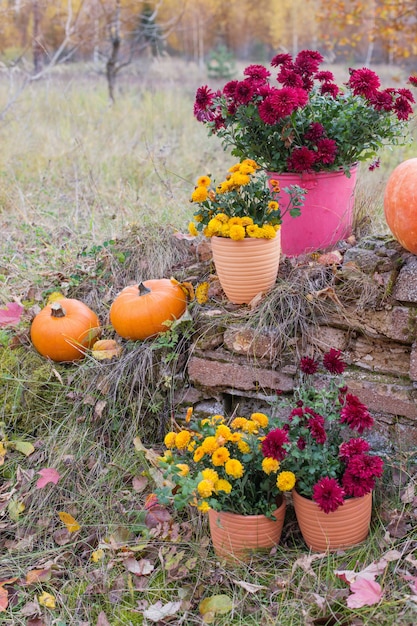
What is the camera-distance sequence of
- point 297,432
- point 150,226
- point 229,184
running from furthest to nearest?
point 150,226 < point 229,184 < point 297,432

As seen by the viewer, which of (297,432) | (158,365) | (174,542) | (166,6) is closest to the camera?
(297,432)

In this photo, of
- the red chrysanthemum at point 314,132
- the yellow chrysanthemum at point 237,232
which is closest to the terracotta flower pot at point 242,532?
the yellow chrysanthemum at point 237,232

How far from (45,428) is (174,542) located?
105 cm

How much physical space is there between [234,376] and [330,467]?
0.70 meters

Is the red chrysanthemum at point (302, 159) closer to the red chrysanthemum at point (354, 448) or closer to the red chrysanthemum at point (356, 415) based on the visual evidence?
the red chrysanthemum at point (356, 415)

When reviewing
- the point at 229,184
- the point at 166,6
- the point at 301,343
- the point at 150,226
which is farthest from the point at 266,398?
the point at 166,6

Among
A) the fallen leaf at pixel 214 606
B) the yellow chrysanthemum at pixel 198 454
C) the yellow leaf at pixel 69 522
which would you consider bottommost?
the yellow leaf at pixel 69 522

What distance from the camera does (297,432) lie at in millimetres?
2240

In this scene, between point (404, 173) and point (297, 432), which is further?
point (404, 173)

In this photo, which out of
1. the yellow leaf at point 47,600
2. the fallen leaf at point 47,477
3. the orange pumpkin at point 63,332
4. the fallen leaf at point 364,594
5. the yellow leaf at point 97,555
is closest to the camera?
the fallen leaf at point 364,594

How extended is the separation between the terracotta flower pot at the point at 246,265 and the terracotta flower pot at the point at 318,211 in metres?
0.29

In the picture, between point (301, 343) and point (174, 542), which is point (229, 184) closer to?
point (301, 343)

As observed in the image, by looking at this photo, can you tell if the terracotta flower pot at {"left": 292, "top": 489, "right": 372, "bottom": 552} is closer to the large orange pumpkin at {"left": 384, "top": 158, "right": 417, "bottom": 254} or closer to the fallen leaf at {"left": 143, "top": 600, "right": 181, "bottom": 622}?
the fallen leaf at {"left": 143, "top": 600, "right": 181, "bottom": 622}

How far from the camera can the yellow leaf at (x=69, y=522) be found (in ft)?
8.39
